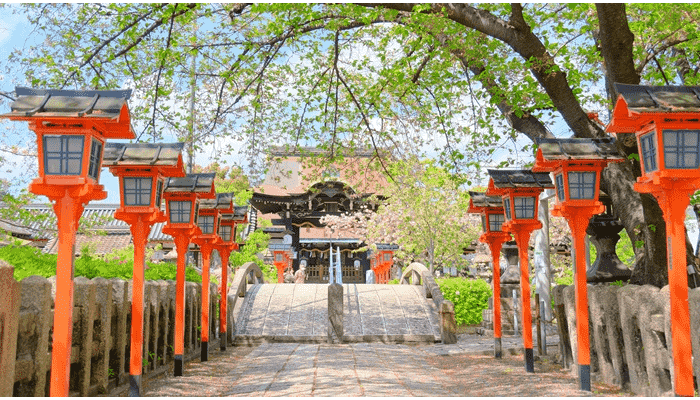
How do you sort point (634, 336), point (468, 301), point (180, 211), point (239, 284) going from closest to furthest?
point (634, 336) → point (180, 211) → point (239, 284) → point (468, 301)

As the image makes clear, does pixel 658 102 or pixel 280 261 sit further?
pixel 280 261

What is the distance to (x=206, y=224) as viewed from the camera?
428 inches

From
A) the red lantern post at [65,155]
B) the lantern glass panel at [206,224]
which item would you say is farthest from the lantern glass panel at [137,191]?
the lantern glass panel at [206,224]

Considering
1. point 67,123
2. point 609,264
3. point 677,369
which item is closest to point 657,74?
point 609,264

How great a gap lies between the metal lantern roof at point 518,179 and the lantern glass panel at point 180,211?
4530 mm

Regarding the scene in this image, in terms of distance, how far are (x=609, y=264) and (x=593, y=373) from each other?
2194 millimetres

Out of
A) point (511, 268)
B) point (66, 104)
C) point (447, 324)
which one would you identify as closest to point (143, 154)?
point (66, 104)

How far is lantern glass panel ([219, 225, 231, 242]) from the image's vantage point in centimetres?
1240

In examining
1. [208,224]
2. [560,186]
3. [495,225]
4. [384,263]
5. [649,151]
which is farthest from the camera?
[384,263]

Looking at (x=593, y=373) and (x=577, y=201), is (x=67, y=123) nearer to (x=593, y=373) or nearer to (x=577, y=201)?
(x=577, y=201)

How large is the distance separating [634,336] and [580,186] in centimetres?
174

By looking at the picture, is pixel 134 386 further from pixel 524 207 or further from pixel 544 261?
pixel 544 261

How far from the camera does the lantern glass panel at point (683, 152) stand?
4965mm

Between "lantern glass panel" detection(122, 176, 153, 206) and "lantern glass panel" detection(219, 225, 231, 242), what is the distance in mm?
5724
